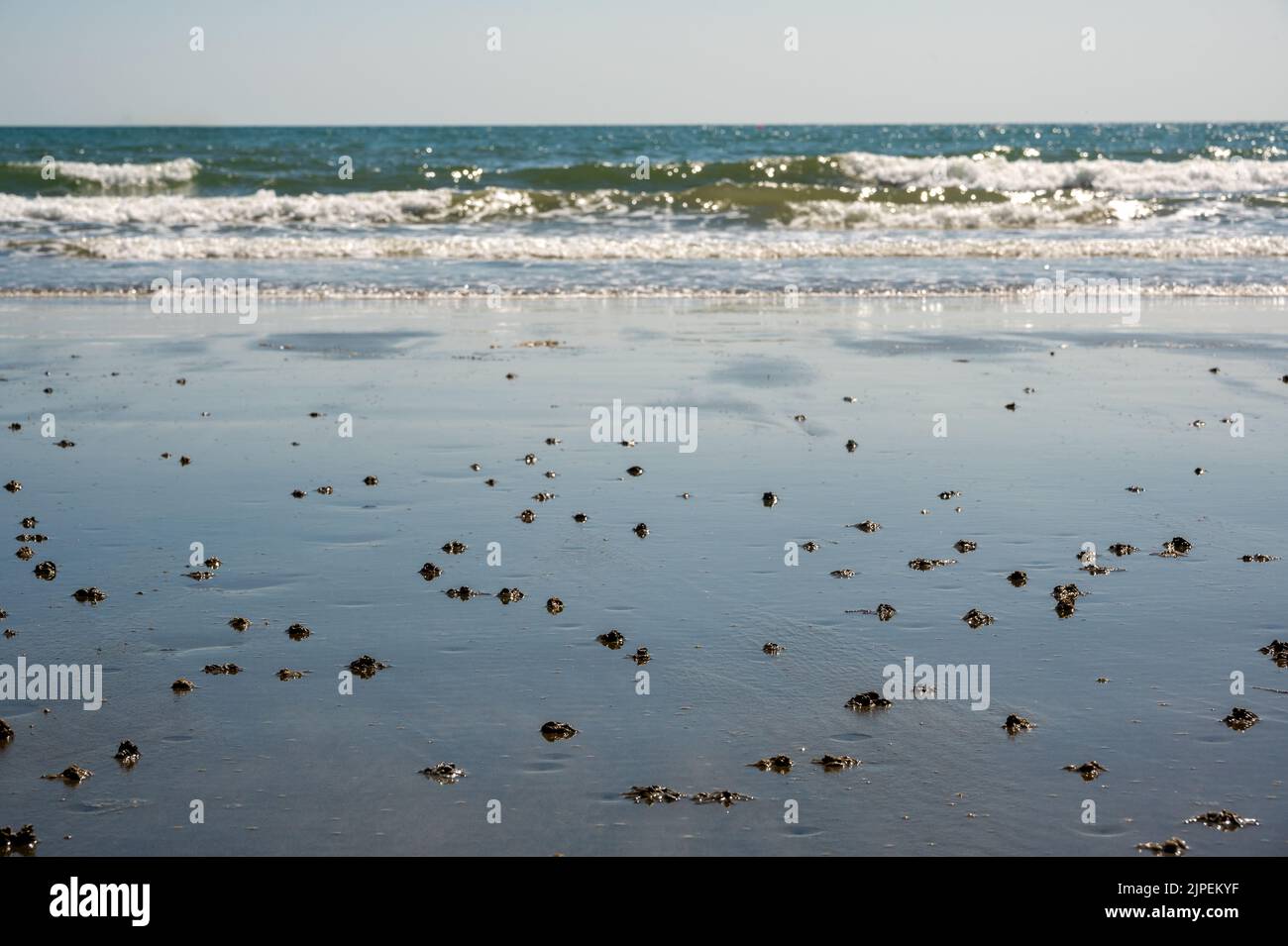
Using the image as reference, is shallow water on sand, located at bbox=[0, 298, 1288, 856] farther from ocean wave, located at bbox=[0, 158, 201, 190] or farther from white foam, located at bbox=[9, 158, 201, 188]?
white foam, located at bbox=[9, 158, 201, 188]

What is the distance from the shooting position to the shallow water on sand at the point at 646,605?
4.70 meters

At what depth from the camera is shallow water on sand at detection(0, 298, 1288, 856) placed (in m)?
4.70

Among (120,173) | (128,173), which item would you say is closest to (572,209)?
(128,173)

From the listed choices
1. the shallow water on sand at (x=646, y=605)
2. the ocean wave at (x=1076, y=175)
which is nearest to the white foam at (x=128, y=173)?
the ocean wave at (x=1076, y=175)

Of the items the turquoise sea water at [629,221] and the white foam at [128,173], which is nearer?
the turquoise sea water at [629,221]

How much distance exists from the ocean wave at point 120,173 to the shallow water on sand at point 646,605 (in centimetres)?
3602

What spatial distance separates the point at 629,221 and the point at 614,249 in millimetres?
8959

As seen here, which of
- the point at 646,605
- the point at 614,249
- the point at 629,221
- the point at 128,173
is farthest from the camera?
the point at 128,173

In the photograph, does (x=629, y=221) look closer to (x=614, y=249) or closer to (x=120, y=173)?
(x=614, y=249)

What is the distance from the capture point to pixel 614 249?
1011 inches

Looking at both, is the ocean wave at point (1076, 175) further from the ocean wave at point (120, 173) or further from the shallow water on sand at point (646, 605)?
the shallow water on sand at point (646, 605)

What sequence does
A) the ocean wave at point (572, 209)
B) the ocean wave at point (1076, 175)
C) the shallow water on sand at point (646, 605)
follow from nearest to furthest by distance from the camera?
the shallow water on sand at point (646, 605)
the ocean wave at point (572, 209)
the ocean wave at point (1076, 175)

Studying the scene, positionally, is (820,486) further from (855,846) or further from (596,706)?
(855,846)

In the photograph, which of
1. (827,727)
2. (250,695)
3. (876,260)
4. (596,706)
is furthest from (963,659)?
(876,260)
